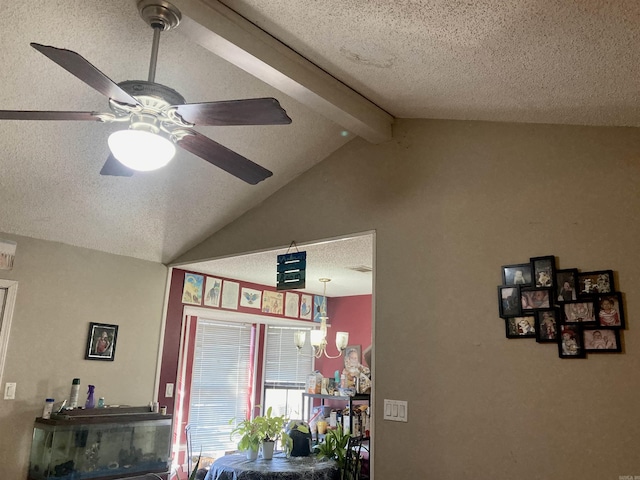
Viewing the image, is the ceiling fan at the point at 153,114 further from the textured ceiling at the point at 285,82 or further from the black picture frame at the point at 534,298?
the black picture frame at the point at 534,298

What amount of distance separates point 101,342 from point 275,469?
1694mm

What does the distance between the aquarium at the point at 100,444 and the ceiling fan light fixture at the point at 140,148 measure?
2.36m

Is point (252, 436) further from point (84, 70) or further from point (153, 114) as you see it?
point (84, 70)

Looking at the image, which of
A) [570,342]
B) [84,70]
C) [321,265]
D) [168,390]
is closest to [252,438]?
[168,390]

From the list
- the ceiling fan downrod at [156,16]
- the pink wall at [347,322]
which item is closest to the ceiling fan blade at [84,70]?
the ceiling fan downrod at [156,16]

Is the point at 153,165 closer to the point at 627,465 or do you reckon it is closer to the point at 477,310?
the point at 477,310

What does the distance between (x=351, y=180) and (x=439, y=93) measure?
0.96m

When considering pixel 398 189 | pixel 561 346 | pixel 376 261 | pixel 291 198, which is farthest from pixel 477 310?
pixel 291 198

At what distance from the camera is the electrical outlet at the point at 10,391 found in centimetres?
344

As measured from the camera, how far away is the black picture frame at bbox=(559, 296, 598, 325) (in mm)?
2271

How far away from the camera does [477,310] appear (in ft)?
8.66

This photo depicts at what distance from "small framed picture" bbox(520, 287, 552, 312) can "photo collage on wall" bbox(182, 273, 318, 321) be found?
3.31 m

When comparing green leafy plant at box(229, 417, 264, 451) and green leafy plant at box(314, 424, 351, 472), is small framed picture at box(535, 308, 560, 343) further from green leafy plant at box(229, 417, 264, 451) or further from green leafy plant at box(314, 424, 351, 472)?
green leafy plant at box(229, 417, 264, 451)

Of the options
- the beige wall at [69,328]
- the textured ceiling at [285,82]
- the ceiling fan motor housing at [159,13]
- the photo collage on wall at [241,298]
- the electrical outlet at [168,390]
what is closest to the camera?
the textured ceiling at [285,82]
